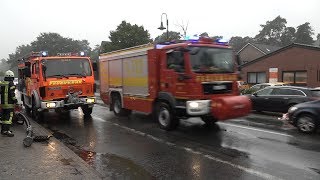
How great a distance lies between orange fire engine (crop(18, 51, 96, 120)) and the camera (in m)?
12.9

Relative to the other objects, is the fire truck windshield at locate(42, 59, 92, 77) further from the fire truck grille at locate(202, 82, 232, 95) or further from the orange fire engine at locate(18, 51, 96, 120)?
the fire truck grille at locate(202, 82, 232, 95)

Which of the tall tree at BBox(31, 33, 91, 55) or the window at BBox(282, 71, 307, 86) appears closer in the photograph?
the window at BBox(282, 71, 307, 86)

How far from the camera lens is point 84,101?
13516 mm

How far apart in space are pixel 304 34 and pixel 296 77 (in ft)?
194

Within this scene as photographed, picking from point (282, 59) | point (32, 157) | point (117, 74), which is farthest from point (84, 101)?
point (282, 59)

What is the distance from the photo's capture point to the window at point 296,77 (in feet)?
99.5

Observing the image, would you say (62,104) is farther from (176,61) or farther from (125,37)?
(125,37)

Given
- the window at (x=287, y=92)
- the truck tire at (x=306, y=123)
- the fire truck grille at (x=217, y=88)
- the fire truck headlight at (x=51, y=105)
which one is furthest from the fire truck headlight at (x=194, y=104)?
the window at (x=287, y=92)

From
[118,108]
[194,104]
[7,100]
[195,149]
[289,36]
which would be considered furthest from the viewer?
[289,36]

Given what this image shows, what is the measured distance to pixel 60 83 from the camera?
13.1 meters

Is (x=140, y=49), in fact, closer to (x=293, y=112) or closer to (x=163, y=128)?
(x=163, y=128)

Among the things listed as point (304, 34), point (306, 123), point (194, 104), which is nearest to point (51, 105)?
point (194, 104)

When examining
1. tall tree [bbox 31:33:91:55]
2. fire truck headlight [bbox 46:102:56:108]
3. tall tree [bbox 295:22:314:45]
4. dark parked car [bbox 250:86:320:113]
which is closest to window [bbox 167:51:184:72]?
fire truck headlight [bbox 46:102:56:108]

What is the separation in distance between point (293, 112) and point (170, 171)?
5901mm
